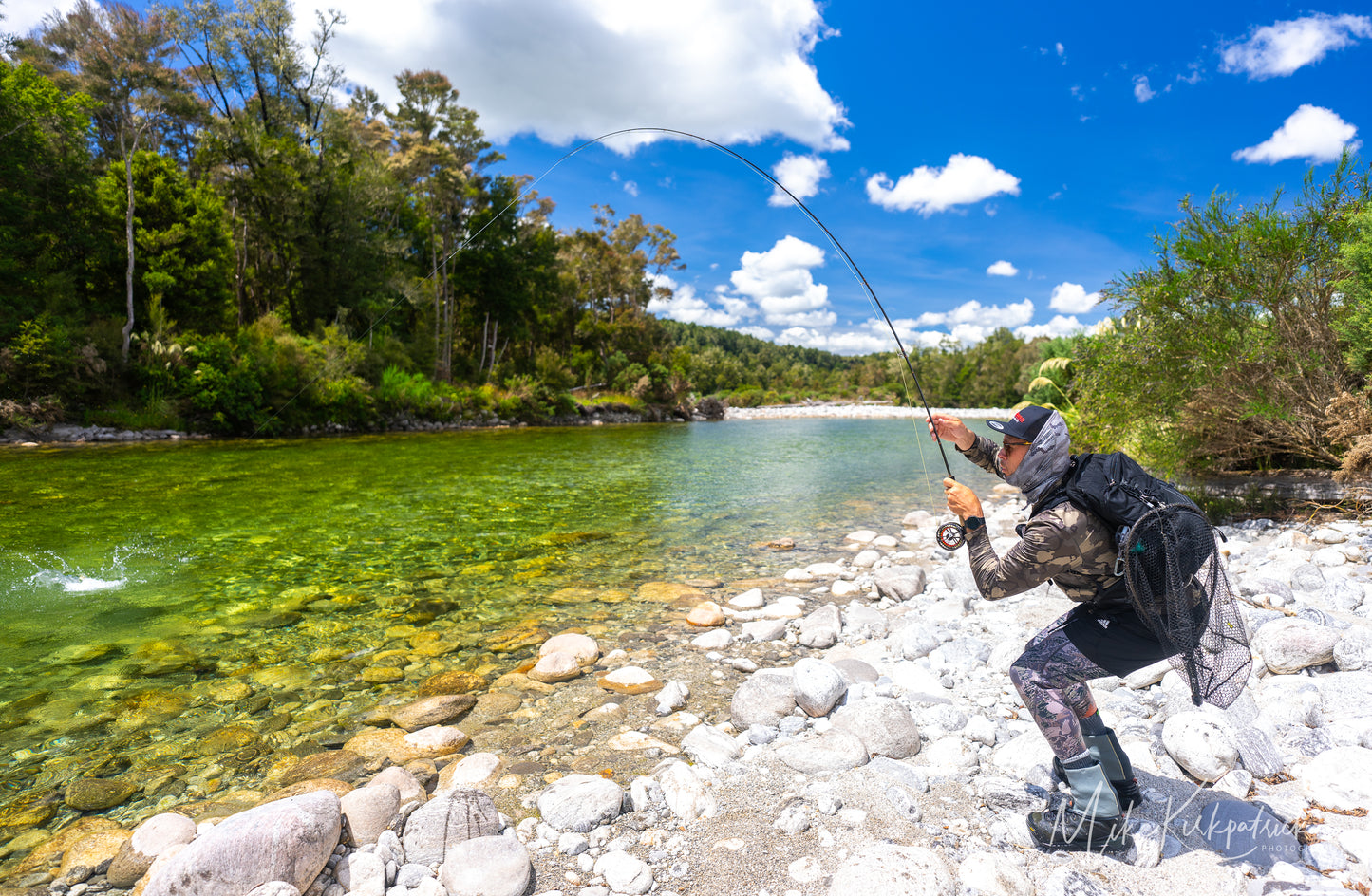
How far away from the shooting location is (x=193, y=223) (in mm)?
23359

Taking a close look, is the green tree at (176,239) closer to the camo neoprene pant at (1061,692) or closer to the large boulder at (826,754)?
the large boulder at (826,754)

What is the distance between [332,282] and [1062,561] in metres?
35.8

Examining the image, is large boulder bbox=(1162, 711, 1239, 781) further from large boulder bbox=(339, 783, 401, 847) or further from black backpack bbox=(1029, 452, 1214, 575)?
large boulder bbox=(339, 783, 401, 847)

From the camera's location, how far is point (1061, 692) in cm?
254

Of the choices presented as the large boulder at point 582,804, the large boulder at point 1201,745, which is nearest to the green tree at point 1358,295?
the large boulder at point 1201,745

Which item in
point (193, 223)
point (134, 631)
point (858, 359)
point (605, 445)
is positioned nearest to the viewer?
point (134, 631)

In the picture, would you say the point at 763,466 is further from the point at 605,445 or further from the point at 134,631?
the point at 134,631

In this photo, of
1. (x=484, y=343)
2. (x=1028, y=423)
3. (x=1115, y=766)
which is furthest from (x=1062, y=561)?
(x=484, y=343)

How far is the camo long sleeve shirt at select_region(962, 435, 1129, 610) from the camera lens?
234 cm

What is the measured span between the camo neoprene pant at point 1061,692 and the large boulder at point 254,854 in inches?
117

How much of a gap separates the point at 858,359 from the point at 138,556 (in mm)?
128000

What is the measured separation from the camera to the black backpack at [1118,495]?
225 cm

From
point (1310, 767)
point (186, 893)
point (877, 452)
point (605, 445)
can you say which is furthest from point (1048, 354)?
point (186, 893)

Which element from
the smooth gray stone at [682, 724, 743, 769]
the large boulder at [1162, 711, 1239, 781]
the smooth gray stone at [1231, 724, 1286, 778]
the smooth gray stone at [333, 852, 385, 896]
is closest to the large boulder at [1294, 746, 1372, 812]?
the smooth gray stone at [1231, 724, 1286, 778]
